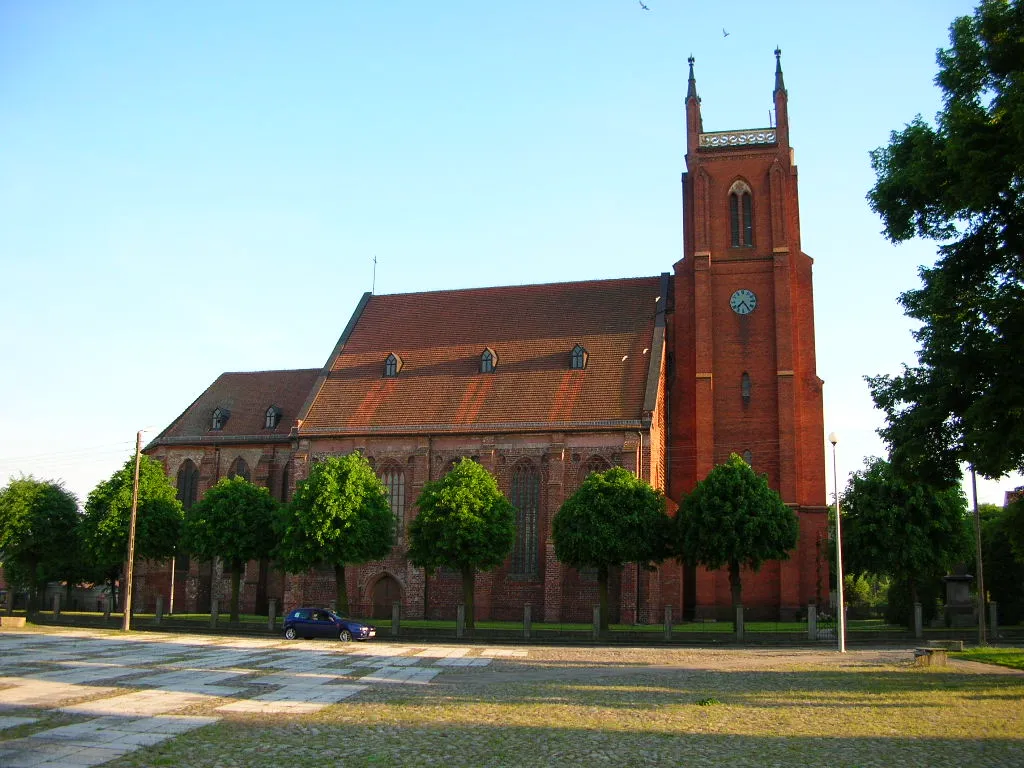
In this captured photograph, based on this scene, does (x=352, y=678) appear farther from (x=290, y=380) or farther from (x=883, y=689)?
(x=290, y=380)

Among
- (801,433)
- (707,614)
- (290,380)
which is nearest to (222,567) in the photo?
(290,380)

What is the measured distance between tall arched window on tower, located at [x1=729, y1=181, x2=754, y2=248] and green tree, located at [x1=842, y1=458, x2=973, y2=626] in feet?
52.8

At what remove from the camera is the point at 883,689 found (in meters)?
21.8

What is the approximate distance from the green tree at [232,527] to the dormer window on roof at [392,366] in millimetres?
10990

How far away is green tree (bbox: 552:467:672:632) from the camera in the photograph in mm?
43281

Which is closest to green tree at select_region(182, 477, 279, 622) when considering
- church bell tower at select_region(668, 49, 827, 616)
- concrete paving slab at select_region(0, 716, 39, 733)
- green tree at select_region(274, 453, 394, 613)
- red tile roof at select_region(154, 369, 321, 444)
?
green tree at select_region(274, 453, 394, 613)

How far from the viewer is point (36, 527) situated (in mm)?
59125

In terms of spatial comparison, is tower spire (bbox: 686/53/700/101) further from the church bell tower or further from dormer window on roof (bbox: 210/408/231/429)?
dormer window on roof (bbox: 210/408/231/429)

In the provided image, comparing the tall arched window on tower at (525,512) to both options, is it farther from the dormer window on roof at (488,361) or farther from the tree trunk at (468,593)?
the dormer window on roof at (488,361)

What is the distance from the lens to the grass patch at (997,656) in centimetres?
2727

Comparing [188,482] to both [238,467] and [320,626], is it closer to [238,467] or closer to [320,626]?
[238,467]

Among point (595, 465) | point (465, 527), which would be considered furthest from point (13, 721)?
point (595, 465)

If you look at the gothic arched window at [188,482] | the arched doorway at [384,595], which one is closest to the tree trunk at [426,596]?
the arched doorway at [384,595]

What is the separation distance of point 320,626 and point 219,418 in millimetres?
24500
